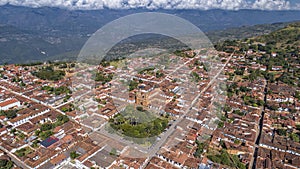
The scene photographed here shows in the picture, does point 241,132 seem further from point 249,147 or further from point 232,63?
point 232,63

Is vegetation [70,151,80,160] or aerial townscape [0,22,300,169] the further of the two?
aerial townscape [0,22,300,169]

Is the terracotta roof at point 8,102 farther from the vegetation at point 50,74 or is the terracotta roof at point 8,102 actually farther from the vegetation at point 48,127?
the vegetation at point 50,74

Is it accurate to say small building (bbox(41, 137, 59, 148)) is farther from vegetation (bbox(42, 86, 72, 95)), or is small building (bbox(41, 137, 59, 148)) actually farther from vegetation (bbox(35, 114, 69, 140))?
vegetation (bbox(42, 86, 72, 95))

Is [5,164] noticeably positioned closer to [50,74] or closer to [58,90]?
[58,90]

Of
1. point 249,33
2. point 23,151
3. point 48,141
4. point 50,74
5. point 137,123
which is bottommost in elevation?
point 23,151

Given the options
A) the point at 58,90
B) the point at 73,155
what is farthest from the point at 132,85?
the point at 73,155

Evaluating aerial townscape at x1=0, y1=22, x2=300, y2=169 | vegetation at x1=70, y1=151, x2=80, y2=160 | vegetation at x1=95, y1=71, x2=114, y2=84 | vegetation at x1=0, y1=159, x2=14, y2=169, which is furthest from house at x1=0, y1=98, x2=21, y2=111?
vegetation at x1=70, y1=151, x2=80, y2=160
